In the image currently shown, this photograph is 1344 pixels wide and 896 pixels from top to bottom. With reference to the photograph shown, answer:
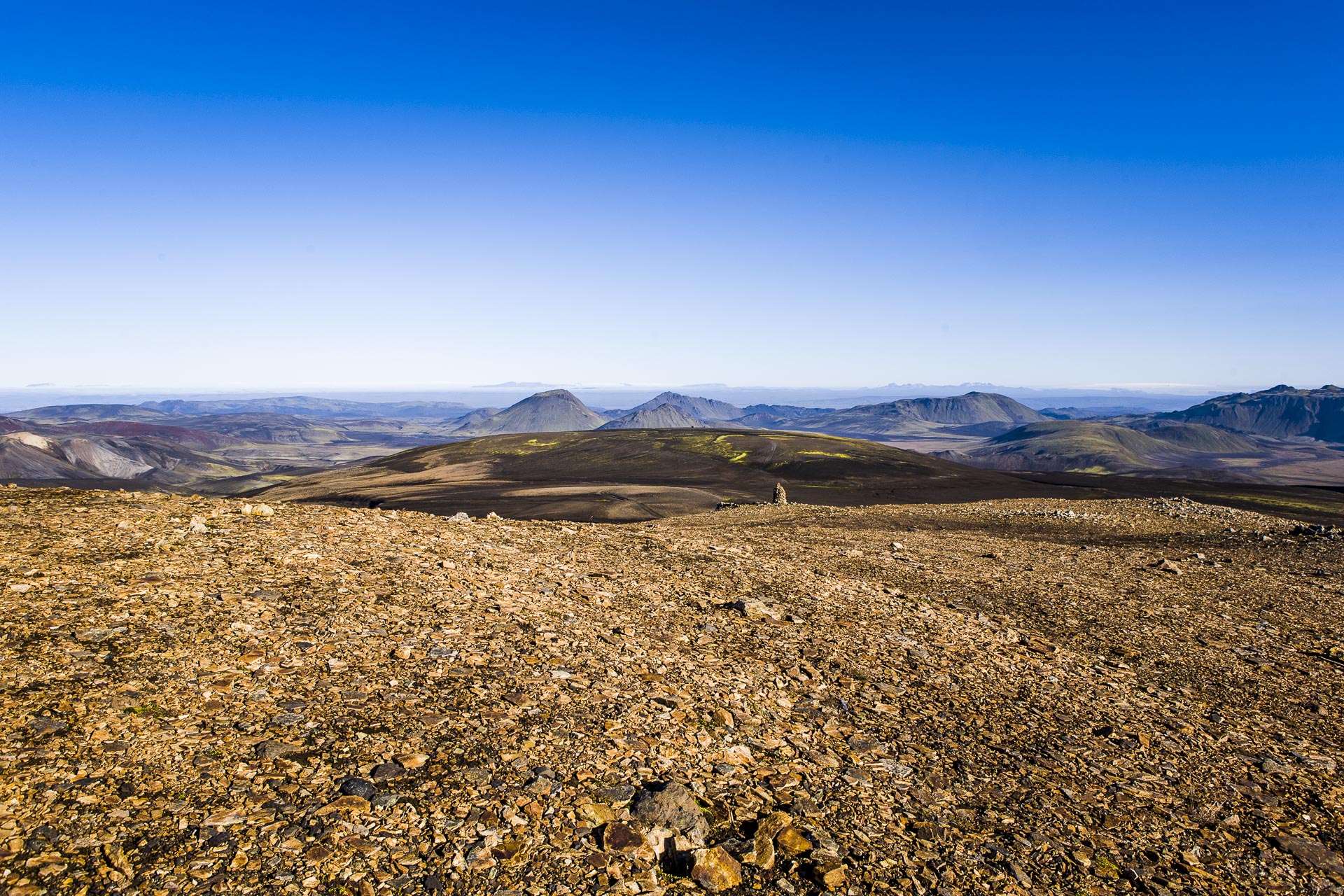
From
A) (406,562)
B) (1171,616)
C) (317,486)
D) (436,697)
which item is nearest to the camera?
(436,697)

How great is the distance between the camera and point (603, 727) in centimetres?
747

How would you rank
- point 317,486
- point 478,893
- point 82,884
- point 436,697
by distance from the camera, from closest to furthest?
point 82,884
point 478,893
point 436,697
point 317,486

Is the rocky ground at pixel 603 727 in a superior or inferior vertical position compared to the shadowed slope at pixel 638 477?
superior

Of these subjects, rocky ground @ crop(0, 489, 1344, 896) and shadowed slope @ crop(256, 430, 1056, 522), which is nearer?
rocky ground @ crop(0, 489, 1344, 896)

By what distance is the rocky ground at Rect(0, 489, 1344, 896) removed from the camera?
5.27 metres

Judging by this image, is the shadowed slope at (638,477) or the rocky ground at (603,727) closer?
the rocky ground at (603,727)

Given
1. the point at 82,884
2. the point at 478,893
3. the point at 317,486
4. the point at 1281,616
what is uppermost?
the point at 82,884

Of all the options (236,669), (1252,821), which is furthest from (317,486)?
(1252,821)

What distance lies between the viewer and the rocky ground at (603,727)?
5.27m

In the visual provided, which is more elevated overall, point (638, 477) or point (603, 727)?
point (603, 727)

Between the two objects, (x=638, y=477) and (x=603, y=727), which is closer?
(x=603, y=727)

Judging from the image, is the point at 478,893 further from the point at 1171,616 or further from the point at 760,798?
the point at 1171,616

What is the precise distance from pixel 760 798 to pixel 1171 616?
13.2 m

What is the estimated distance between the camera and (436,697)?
25.3 feet
